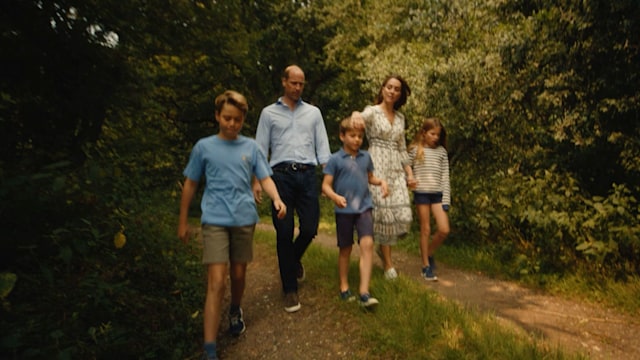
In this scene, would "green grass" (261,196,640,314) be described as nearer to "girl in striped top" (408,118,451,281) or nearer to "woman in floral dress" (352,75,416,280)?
"girl in striped top" (408,118,451,281)

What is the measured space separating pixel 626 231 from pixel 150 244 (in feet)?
17.6

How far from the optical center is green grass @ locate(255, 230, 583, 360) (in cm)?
269

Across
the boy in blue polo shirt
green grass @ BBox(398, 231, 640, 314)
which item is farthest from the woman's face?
green grass @ BBox(398, 231, 640, 314)

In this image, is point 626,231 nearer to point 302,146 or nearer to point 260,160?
point 302,146

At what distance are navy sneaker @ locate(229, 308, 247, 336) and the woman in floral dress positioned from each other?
5.42ft

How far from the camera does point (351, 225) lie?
378 cm

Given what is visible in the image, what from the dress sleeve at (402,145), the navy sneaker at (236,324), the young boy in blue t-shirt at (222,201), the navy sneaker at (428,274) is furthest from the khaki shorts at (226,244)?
the navy sneaker at (428,274)

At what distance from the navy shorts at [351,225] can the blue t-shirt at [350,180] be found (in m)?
0.05

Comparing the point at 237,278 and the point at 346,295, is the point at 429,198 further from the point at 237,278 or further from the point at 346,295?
the point at 237,278

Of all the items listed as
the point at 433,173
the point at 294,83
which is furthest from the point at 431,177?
the point at 294,83

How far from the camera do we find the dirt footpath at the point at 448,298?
10.3 feet

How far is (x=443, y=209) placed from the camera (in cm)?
489

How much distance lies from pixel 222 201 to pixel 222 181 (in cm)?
15

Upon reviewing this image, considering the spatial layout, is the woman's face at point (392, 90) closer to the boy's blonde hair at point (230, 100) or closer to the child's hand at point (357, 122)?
the child's hand at point (357, 122)
